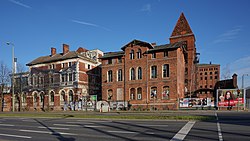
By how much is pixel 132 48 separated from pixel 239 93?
2058 centimetres

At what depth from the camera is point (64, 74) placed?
49.6 metres

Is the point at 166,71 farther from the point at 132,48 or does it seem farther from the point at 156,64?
the point at 132,48

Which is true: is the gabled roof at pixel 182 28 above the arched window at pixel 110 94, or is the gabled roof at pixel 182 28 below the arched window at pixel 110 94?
above

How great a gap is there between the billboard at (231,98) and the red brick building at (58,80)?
94.0ft

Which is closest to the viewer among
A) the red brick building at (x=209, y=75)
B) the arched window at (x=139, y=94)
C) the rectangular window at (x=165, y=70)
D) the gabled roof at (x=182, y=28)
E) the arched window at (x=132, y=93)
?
the rectangular window at (x=165, y=70)

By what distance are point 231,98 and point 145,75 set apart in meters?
15.3

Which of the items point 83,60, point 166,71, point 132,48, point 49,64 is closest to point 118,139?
point 166,71

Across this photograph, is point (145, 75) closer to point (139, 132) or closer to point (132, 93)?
point (132, 93)

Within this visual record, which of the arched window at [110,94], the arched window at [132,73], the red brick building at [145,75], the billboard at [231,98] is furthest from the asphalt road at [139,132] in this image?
the arched window at [110,94]

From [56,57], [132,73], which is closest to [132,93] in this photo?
[132,73]

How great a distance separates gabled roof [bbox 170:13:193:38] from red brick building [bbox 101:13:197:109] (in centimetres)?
1648

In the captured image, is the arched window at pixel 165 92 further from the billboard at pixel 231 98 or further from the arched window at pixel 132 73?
the billboard at pixel 231 98

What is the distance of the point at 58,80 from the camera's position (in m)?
50.2

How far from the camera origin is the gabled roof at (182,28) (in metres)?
56.4
